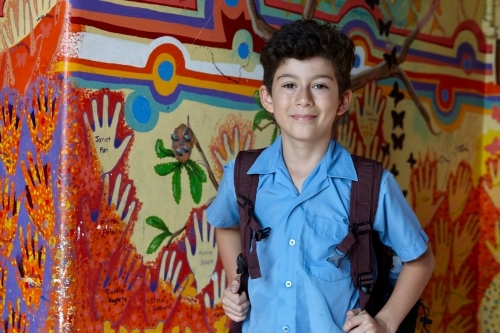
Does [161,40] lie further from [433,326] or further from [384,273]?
[433,326]

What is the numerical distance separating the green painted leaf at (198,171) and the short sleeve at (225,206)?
155 mm

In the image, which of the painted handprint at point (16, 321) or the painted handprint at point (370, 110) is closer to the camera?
the painted handprint at point (16, 321)

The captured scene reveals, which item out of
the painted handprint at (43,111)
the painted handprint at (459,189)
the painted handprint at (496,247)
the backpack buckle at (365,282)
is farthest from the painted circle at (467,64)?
the painted handprint at (43,111)

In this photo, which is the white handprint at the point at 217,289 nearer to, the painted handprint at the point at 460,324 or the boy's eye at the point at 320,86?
the boy's eye at the point at 320,86

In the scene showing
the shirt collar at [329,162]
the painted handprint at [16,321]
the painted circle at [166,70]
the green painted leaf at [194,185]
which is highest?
the painted circle at [166,70]

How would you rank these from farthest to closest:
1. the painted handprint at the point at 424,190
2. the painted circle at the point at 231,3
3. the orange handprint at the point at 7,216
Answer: the painted handprint at the point at 424,190
the painted circle at the point at 231,3
the orange handprint at the point at 7,216

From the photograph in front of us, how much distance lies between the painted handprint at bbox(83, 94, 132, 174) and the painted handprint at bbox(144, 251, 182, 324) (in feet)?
1.14

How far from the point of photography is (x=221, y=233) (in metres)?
2.10

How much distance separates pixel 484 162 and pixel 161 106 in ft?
6.06

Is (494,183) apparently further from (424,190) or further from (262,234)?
(262,234)

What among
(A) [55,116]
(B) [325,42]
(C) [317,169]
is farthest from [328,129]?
(A) [55,116]

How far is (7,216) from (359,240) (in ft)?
3.57

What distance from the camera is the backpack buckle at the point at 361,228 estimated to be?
1798 mm

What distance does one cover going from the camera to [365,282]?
1.81m
